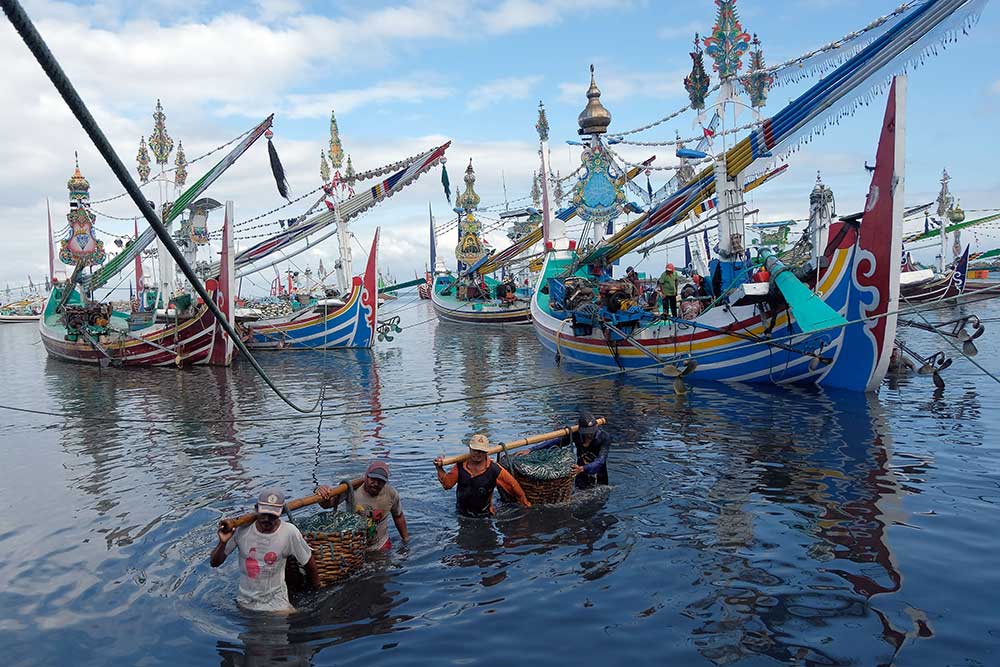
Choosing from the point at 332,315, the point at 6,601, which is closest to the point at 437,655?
the point at 6,601

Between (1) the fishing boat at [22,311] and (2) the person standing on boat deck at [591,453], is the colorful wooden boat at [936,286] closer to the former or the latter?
(2) the person standing on boat deck at [591,453]

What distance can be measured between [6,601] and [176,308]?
2262cm

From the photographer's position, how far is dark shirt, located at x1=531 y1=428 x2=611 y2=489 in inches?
376

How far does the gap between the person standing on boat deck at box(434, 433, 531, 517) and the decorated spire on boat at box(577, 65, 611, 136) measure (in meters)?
22.8

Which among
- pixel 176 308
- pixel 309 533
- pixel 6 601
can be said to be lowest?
pixel 6 601

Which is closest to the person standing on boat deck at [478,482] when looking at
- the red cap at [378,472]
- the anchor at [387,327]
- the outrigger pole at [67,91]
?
the red cap at [378,472]

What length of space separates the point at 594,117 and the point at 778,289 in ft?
48.2

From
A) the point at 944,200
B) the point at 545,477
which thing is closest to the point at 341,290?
the point at 545,477

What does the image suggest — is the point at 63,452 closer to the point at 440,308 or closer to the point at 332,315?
the point at 332,315

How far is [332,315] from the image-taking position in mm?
32812

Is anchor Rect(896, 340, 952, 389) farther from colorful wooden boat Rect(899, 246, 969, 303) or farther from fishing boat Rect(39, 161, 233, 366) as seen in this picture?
fishing boat Rect(39, 161, 233, 366)

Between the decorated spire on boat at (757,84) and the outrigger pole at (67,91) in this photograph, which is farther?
the decorated spire on boat at (757,84)

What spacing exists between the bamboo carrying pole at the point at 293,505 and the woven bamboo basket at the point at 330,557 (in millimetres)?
333

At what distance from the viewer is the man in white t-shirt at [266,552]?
19.2ft
